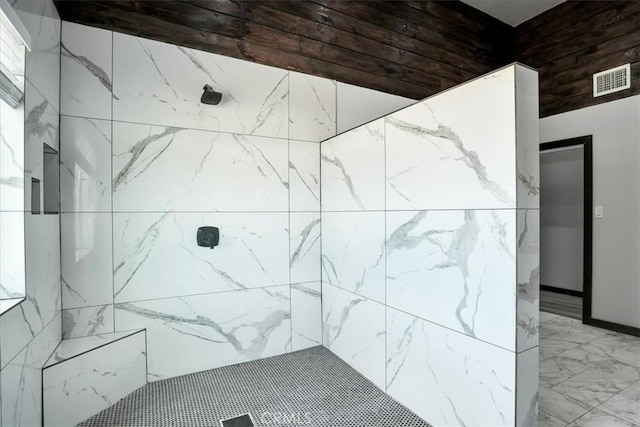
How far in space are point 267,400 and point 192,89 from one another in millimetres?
2240

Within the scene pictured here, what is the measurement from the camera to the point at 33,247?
1.55m

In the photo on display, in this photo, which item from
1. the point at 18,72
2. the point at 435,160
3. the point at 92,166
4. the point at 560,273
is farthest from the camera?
the point at 560,273

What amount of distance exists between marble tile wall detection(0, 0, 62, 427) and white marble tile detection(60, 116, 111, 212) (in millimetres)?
90

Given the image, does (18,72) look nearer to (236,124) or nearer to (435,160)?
(236,124)

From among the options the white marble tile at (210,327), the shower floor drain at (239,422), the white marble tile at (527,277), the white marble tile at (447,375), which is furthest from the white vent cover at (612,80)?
the shower floor drain at (239,422)

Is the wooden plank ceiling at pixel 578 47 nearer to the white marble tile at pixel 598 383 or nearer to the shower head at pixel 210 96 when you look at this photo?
the white marble tile at pixel 598 383

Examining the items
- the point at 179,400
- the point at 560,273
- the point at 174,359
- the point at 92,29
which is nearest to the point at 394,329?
the point at 179,400

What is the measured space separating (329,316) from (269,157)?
1451 mm

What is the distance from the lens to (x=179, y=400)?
6.55 feet

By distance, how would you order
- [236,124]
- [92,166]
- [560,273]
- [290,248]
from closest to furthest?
[92,166]
[236,124]
[290,248]
[560,273]

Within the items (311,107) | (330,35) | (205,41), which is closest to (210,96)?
(205,41)

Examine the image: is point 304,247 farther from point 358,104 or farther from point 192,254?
point 358,104

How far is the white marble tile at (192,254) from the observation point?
2.16 m

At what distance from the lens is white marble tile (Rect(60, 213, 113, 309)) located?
1.99 meters
